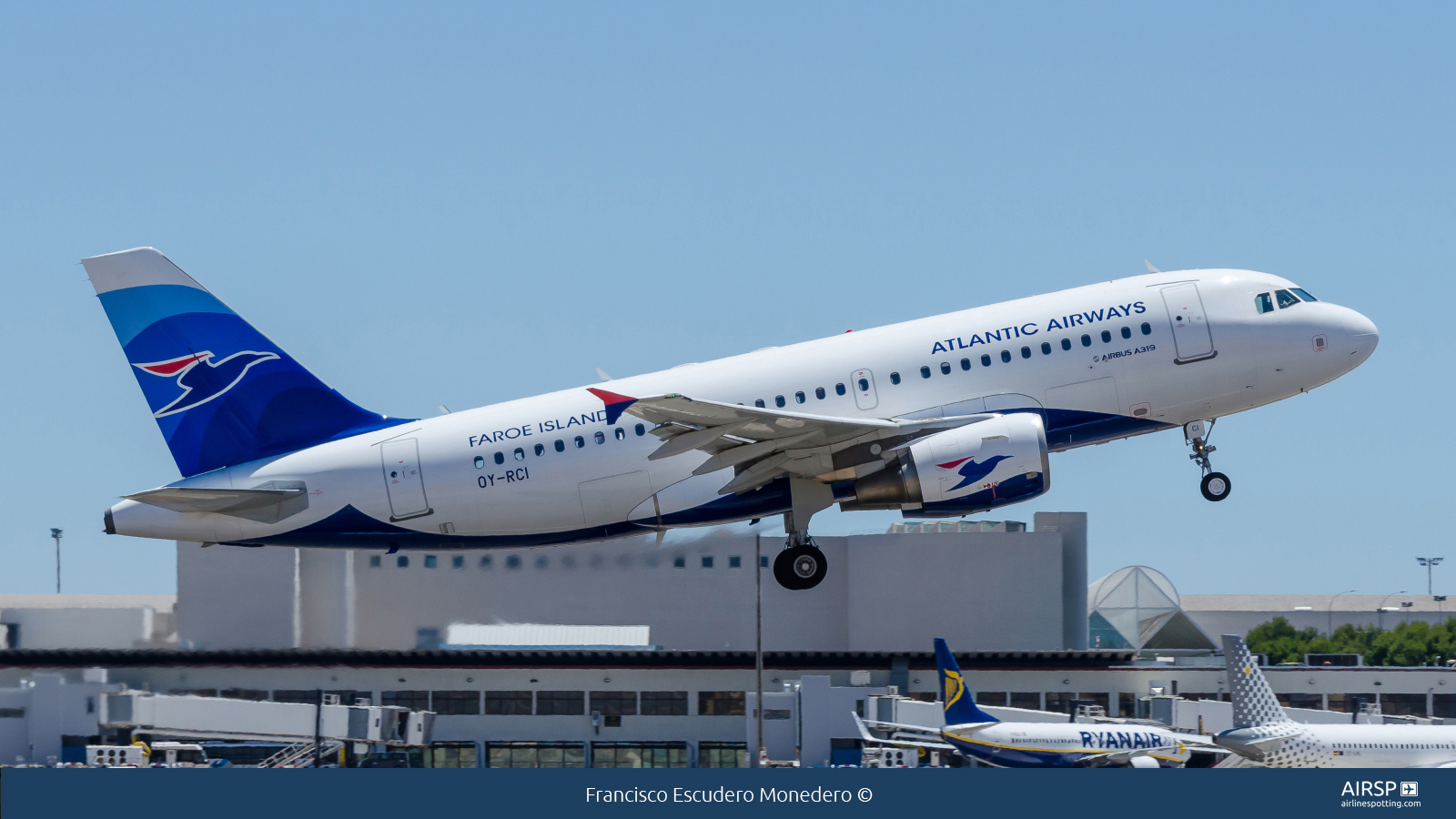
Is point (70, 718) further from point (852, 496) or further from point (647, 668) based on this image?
point (852, 496)

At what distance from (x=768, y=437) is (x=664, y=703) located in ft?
123

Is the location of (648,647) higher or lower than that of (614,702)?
higher

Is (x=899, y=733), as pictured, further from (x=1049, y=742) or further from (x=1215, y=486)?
(x=1215, y=486)

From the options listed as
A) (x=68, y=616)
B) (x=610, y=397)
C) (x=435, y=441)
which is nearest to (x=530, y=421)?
(x=435, y=441)

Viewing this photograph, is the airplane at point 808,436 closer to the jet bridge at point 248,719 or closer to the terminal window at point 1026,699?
the jet bridge at point 248,719

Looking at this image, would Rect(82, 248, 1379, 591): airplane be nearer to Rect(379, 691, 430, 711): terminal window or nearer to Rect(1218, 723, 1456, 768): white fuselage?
Rect(1218, 723, 1456, 768): white fuselage

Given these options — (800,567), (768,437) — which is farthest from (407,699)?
(768,437)

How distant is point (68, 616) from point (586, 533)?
40332 millimetres

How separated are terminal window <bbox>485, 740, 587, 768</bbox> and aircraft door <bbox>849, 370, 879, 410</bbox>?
31.3 m

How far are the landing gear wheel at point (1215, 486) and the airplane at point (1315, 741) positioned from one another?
11.9 meters

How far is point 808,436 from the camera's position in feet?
100

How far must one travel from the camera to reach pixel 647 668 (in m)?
66.4

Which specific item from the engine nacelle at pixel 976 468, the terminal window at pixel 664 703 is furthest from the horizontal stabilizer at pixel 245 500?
the terminal window at pixel 664 703

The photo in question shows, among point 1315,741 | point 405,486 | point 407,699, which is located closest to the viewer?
point 405,486
